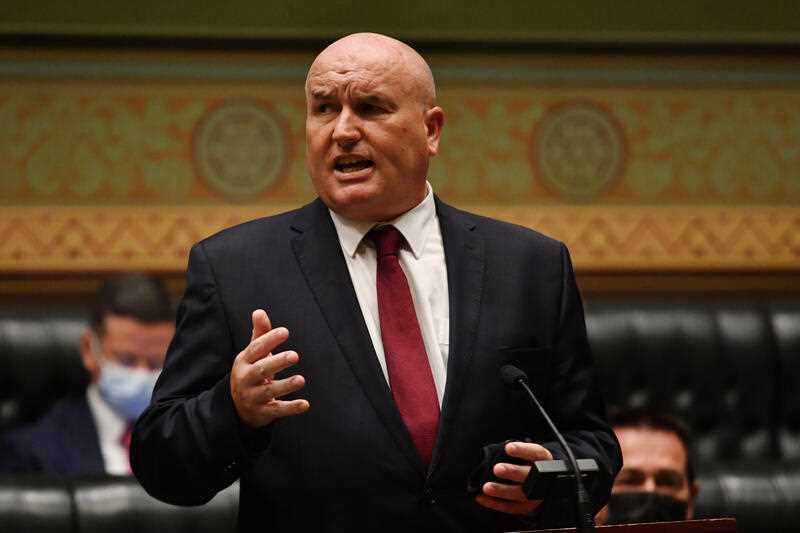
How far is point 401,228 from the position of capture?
141cm

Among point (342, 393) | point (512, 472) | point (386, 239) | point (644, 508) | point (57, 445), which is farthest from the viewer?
point (57, 445)

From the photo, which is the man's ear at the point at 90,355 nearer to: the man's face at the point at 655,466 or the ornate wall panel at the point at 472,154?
the ornate wall panel at the point at 472,154

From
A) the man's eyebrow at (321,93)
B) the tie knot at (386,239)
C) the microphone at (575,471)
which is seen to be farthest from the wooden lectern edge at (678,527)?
the man's eyebrow at (321,93)

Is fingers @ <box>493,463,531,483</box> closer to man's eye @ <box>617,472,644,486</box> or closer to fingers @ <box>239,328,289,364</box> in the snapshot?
fingers @ <box>239,328,289,364</box>

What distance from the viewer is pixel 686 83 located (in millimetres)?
3186

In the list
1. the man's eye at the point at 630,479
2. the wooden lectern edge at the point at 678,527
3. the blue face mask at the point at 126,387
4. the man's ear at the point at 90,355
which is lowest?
the man's eye at the point at 630,479

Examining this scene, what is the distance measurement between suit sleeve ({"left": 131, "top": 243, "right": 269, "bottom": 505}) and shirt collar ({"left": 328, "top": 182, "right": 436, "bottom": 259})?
0.14 m

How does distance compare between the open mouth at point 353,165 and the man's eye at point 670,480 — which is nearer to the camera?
the open mouth at point 353,165

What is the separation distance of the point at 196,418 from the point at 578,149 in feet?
6.77

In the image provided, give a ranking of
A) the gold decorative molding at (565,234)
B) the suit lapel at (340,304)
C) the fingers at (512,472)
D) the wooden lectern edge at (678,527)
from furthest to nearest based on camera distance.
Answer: the gold decorative molding at (565,234) < the suit lapel at (340,304) < the fingers at (512,472) < the wooden lectern edge at (678,527)

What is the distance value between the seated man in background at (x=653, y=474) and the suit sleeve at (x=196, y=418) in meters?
0.91

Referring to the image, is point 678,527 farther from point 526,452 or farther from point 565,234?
point 565,234

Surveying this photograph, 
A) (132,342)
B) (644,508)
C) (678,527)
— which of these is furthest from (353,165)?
(132,342)

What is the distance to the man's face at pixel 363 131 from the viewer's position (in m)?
1.35
